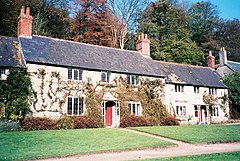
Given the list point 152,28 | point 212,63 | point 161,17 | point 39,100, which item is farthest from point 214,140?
point 161,17

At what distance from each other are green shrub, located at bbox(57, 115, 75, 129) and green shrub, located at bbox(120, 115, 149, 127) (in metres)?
5.27

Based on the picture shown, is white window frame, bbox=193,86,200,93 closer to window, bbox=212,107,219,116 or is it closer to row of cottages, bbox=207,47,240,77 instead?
window, bbox=212,107,219,116

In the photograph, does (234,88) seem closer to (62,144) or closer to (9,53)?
(9,53)

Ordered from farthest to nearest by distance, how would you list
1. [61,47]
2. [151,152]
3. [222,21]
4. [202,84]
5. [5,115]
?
1. [222,21]
2. [202,84]
3. [61,47]
4. [5,115]
5. [151,152]

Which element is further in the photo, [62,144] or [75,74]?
[75,74]

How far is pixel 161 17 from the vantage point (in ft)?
180

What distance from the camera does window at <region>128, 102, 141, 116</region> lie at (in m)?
28.7

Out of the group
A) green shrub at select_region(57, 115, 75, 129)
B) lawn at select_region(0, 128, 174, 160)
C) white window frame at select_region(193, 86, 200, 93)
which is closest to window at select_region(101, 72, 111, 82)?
green shrub at select_region(57, 115, 75, 129)

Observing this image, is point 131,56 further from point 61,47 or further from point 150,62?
point 61,47

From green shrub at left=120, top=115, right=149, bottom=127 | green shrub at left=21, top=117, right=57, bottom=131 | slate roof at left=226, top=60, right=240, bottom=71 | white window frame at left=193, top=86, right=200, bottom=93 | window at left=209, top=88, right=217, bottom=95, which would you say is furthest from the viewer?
slate roof at left=226, top=60, right=240, bottom=71

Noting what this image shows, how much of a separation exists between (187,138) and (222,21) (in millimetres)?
51975

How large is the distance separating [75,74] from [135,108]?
7.59 meters

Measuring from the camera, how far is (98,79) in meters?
27.5

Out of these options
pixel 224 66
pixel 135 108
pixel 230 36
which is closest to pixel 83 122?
pixel 135 108
